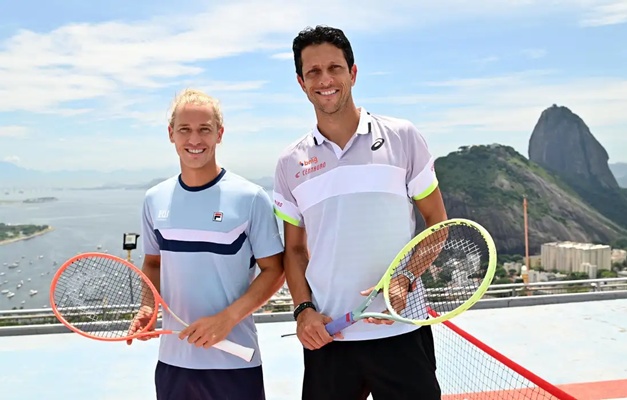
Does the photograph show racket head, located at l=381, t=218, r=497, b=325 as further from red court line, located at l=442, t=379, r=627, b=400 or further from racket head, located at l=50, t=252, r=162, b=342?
red court line, located at l=442, t=379, r=627, b=400

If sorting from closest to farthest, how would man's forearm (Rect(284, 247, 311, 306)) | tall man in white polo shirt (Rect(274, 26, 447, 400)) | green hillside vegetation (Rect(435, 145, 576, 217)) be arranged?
1. tall man in white polo shirt (Rect(274, 26, 447, 400))
2. man's forearm (Rect(284, 247, 311, 306))
3. green hillside vegetation (Rect(435, 145, 576, 217))

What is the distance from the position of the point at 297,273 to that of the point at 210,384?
1.60ft

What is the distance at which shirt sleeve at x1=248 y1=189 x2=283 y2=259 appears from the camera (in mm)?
→ 2207

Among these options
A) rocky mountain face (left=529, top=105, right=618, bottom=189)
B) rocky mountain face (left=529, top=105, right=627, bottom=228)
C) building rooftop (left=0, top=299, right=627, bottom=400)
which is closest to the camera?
building rooftop (left=0, top=299, right=627, bottom=400)

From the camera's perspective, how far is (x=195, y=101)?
7.30 feet

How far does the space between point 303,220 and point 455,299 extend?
1.97ft

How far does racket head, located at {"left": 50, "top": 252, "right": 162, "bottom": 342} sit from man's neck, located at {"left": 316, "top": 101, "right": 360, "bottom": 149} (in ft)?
2.73

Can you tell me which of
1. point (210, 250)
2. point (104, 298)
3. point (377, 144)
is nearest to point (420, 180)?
point (377, 144)

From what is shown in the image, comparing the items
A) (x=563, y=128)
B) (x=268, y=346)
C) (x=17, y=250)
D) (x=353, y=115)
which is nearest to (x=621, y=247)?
(x=563, y=128)

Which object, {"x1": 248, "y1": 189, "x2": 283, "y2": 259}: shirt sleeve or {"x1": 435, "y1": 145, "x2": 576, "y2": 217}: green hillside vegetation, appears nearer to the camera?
{"x1": 248, "y1": 189, "x2": 283, "y2": 259}: shirt sleeve

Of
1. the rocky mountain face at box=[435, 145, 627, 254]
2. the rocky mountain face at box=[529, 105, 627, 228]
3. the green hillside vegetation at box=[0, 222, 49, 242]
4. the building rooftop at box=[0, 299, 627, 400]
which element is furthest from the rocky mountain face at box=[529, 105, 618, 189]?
the building rooftop at box=[0, 299, 627, 400]

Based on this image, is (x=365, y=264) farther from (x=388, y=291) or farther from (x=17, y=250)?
(x=17, y=250)

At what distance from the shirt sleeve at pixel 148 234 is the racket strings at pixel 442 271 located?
92 cm

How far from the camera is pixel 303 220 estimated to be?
2.25 meters
